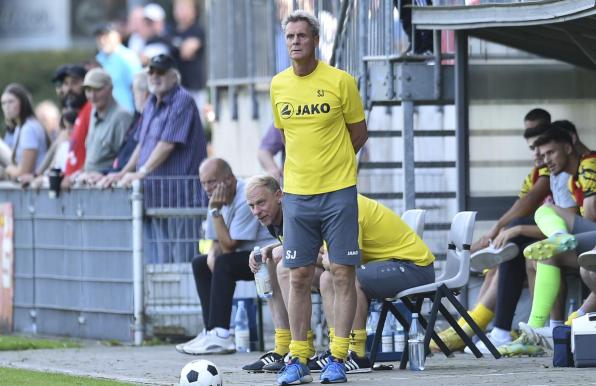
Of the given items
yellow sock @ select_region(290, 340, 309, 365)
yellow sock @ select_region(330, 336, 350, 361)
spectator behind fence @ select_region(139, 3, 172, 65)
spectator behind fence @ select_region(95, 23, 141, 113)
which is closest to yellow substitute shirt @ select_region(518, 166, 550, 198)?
yellow sock @ select_region(330, 336, 350, 361)

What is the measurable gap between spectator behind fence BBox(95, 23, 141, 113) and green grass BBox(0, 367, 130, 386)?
8.88 metres

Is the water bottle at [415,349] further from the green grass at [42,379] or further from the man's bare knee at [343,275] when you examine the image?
the green grass at [42,379]

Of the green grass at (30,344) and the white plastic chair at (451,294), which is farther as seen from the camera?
the green grass at (30,344)

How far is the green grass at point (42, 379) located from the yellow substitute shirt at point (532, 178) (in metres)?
4.19

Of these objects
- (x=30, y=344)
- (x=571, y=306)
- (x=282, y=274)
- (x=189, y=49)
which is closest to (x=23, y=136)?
(x=30, y=344)

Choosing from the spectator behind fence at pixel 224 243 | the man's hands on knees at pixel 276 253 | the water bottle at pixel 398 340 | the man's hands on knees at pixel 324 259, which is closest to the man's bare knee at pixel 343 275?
the man's hands on knees at pixel 324 259

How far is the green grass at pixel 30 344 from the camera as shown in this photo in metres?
14.7

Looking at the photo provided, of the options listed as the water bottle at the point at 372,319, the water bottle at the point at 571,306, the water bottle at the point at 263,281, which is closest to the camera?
the water bottle at the point at 263,281

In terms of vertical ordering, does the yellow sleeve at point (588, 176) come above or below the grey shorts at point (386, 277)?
above

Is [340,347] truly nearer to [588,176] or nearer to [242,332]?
[588,176]

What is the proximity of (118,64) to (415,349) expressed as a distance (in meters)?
9.89

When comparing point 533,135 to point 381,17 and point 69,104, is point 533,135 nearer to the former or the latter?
point 381,17

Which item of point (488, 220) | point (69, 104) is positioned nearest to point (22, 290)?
point (69, 104)

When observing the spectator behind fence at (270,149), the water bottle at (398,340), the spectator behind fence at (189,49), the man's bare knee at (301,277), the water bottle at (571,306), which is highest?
the spectator behind fence at (189,49)
